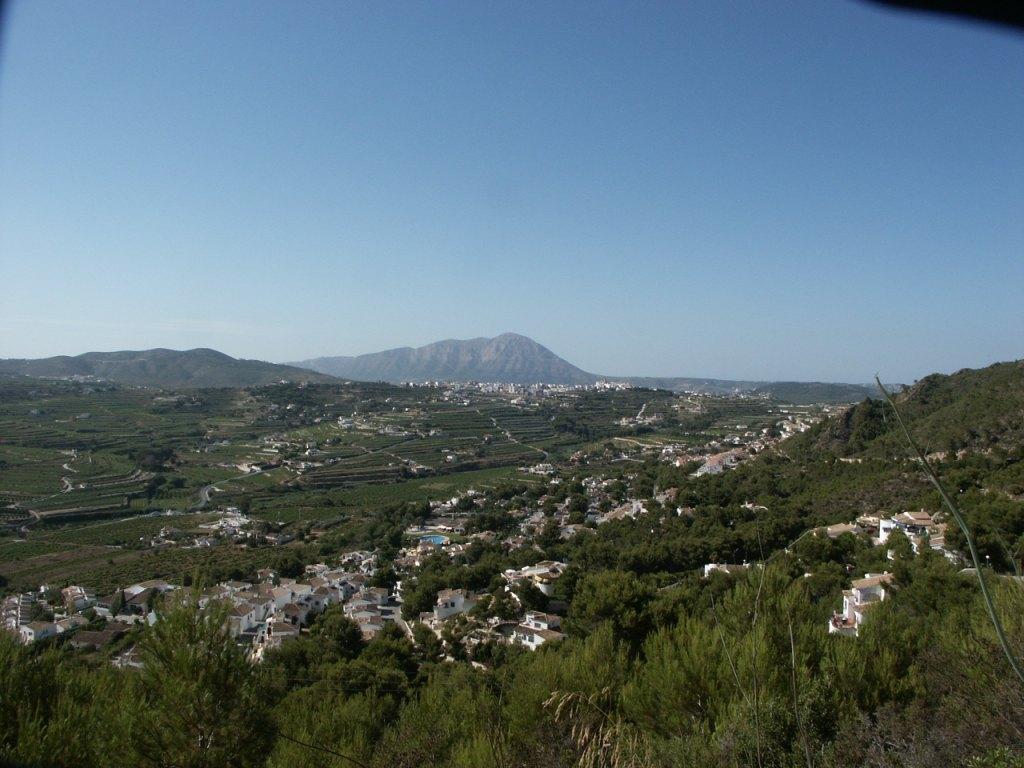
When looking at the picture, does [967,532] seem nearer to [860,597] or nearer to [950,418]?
[860,597]

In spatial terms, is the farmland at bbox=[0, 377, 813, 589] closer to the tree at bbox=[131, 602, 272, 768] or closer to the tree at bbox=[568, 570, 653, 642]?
the tree at bbox=[568, 570, 653, 642]

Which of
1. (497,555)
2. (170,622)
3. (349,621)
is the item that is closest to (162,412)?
(497,555)

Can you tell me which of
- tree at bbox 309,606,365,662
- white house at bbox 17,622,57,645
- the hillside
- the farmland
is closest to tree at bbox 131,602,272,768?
tree at bbox 309,606,365,662

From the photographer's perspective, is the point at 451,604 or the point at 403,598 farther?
the point at 403,598

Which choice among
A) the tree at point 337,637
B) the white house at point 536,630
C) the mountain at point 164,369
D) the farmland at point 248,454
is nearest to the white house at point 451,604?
the tree at point 337,637

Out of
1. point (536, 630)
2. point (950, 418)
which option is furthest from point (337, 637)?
point (950, 418)
